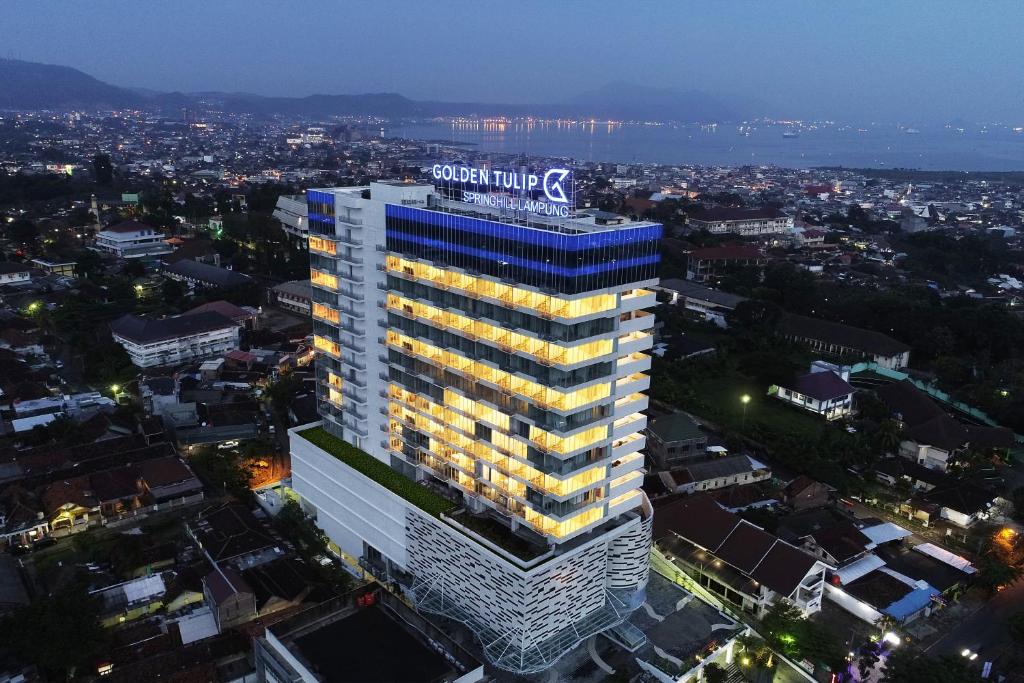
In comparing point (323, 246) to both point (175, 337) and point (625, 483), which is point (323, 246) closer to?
point (625, 483)

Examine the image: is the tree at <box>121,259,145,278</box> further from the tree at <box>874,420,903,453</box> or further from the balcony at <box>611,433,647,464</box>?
the tree at <box>874,420,903,453</box>

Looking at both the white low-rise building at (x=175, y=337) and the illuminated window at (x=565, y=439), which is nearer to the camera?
the illuminated window at (x=565, y=439)

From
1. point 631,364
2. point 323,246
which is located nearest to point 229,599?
point 323,246

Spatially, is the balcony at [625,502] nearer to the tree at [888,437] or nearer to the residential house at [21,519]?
the tree at [888,437]

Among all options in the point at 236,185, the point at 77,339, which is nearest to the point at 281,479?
the point at 77,339

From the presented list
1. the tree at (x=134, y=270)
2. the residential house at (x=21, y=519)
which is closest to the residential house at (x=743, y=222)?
the tree at (x=134, y=270)

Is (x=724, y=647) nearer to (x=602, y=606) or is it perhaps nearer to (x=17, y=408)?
(x=602, y=606)
